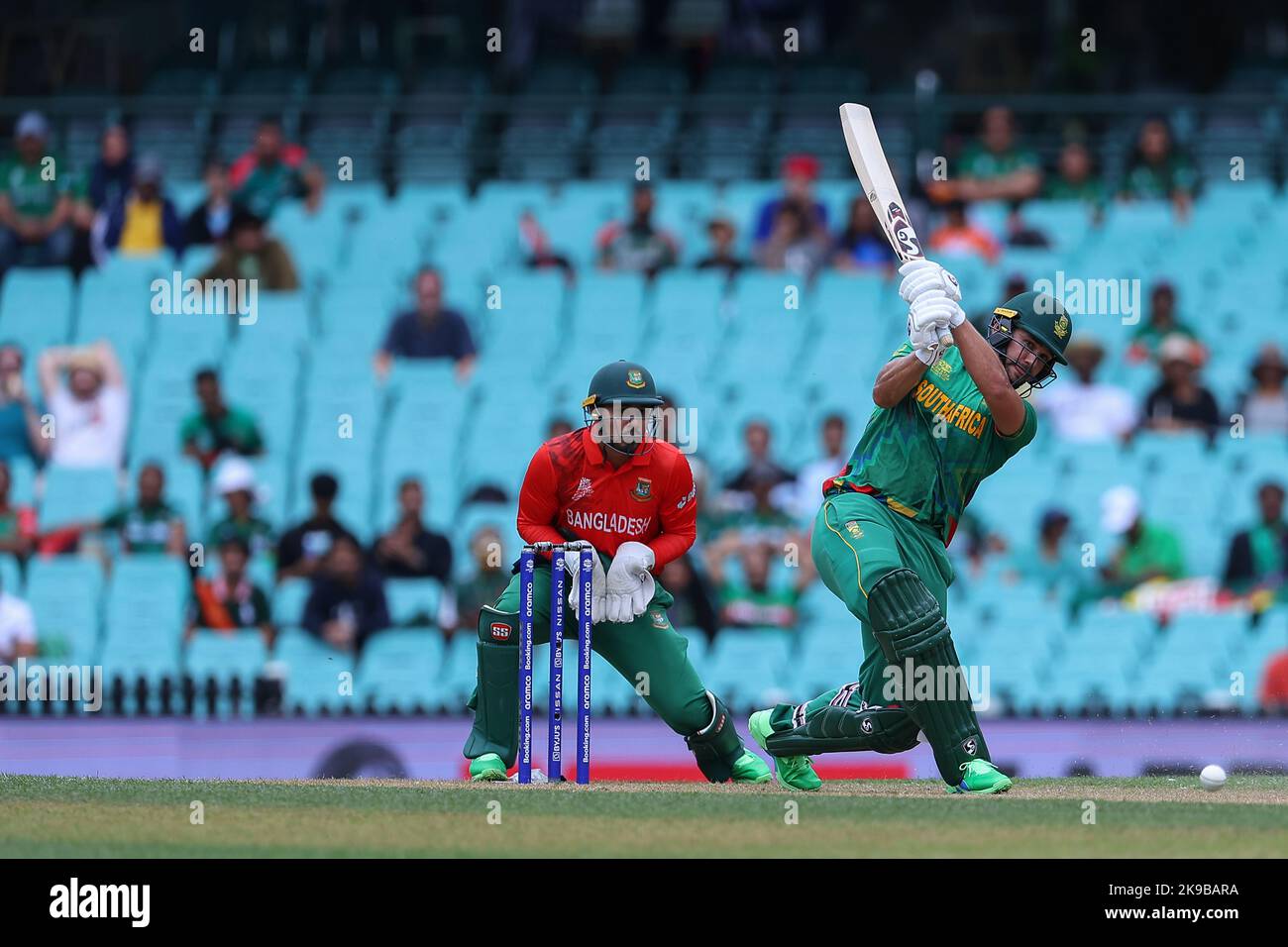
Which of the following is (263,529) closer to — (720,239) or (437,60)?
(720,239)

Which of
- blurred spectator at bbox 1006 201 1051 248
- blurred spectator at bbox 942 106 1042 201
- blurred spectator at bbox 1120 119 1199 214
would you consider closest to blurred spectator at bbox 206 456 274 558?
blurred spectator at bbox 942 106 1042 201

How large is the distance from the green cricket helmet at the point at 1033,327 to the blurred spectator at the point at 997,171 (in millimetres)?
8679

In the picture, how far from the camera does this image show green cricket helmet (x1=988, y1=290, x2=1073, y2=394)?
30.2 ft

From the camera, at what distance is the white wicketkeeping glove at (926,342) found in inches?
347

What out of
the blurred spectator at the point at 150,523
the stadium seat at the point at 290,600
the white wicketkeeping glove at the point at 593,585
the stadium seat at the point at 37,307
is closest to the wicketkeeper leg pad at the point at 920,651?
the white wicketkeeping glove at the point at 593,585

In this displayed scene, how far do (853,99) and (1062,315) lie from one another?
9960 millimetres

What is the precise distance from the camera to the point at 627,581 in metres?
9.59

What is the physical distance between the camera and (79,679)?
14.0 metres

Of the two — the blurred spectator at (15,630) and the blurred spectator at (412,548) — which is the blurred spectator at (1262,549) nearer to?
the blurred spectator at (412,548)

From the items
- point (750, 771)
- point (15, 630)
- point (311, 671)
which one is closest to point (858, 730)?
point (750, 771)

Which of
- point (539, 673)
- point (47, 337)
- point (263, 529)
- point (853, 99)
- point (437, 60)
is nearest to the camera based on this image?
point (539, 673)

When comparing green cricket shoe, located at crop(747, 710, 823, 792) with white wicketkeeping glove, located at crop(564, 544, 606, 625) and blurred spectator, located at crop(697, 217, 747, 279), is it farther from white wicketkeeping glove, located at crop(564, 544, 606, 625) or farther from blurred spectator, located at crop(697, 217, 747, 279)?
blurred spectator, located at crop(697, 217, 747, 279)

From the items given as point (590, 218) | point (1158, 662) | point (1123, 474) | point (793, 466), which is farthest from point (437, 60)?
point (1158, 662)

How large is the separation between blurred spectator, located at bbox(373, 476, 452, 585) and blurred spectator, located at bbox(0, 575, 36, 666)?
230 cm
